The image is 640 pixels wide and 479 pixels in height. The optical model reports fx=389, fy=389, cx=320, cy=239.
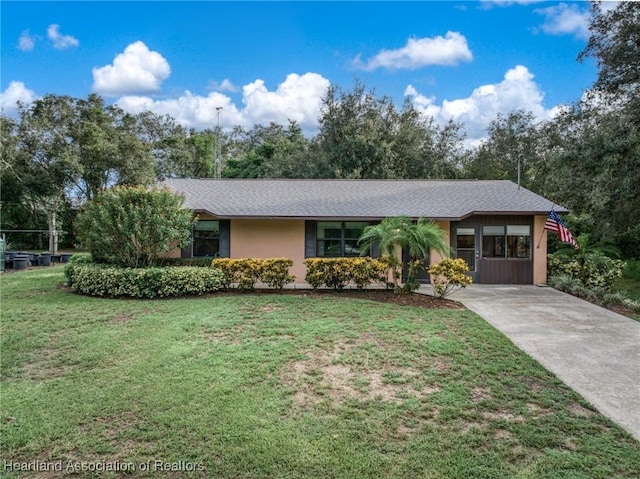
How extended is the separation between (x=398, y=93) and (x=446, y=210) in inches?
640

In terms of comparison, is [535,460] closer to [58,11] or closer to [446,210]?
[446,210]

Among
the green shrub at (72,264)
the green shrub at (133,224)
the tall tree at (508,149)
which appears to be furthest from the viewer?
the tall tree at (508,149)

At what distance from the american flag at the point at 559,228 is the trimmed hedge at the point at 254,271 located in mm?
7736

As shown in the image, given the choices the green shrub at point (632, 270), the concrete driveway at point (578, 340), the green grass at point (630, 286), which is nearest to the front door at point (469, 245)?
the concrete driveway at point (578, 340)

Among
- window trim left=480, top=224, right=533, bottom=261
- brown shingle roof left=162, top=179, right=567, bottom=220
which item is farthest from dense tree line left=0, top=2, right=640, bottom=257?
window trim left=480, top=224, right=533, bottom=261

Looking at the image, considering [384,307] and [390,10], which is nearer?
[384,307]

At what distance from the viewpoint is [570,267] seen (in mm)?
12344

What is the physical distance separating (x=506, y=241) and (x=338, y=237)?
18.6ft

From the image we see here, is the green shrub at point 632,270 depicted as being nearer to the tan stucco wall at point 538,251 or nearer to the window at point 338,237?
the tan stucco wall at point 538,251

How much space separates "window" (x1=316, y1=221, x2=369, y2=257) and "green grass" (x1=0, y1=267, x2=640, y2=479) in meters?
5.75

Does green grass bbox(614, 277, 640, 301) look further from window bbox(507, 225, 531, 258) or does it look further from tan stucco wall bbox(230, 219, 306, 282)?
tan stucco wall bbox(230, 219, 306, 282)

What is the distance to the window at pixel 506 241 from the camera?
A: 13.1m

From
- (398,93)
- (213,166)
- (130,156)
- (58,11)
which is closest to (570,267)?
(58,11)

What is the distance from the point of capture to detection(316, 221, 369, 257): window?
13.1 meters
